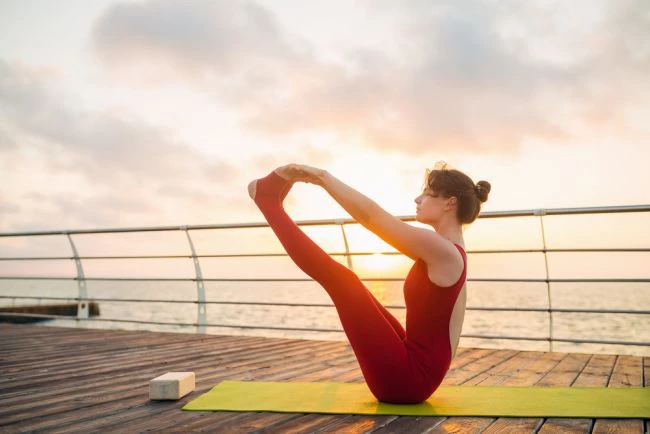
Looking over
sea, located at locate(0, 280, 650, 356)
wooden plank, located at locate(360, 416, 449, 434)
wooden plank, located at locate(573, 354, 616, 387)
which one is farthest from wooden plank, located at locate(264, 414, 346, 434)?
wooden plank, located at locate(573, 354, 616, 387)

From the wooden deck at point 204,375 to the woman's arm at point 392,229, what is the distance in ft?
1.89

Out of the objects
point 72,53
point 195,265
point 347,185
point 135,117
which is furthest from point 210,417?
point 135,117

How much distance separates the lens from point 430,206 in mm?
2111

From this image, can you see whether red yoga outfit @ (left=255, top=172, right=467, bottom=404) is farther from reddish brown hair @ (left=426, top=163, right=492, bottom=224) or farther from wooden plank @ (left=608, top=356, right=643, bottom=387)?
→ wooden plank @ (left=608, top=356, right=643, bottom=387)

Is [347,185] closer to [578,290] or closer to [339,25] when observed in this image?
[339,25]

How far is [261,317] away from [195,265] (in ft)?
81.0

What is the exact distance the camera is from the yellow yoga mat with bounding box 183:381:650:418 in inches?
75.6

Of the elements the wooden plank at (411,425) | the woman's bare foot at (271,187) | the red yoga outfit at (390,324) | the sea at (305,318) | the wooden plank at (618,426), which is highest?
the woman's bare foot at (271,187)

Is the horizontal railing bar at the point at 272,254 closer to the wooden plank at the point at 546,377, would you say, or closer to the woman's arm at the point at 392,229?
the wooden plank at the point at 546,377

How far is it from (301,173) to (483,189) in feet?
2.40

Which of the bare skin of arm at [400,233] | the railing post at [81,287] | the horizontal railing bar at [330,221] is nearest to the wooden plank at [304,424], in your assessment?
→ the bare skin of arm at [400,233]

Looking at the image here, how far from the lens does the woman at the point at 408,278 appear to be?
6.19 feet

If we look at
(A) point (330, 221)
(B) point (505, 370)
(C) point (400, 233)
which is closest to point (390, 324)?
(C) point (400, 233)

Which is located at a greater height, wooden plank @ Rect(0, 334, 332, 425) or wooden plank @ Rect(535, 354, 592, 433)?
wooden plank @ Rect(0, 334, 332, 425)
